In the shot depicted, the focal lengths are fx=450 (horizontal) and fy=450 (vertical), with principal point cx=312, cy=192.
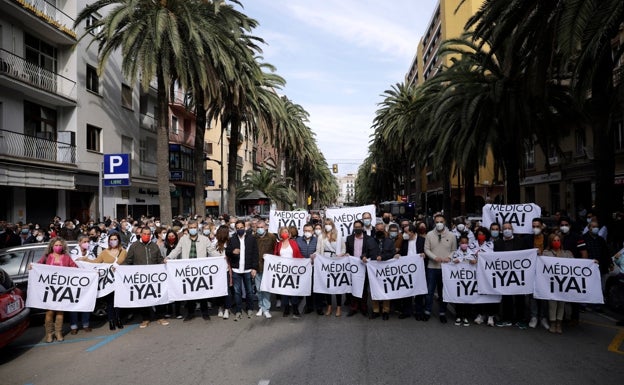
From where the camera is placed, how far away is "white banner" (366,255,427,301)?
8.56 meters

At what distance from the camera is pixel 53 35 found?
2142 cm

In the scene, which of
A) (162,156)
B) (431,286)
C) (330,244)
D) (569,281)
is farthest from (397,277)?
(162,156)

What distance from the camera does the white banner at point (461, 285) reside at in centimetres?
818

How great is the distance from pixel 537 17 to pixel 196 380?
36.2ft

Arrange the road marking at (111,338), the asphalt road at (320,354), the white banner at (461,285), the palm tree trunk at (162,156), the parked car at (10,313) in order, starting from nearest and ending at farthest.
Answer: the asphalt road at (320,354), the parked car at (10,313), the road marking at (111,338), the white banner at (461,285), the palm tree trunk at (162,156)

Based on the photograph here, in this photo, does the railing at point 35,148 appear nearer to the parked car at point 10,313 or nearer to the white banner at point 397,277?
the parked car at point 10,313

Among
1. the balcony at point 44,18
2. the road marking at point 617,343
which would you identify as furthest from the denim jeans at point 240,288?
the balcony at point 44,18

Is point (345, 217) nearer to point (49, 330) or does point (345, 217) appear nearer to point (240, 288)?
point (240, 288)

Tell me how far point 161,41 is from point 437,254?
44.3ft

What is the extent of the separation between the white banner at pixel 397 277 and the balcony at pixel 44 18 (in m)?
18.6

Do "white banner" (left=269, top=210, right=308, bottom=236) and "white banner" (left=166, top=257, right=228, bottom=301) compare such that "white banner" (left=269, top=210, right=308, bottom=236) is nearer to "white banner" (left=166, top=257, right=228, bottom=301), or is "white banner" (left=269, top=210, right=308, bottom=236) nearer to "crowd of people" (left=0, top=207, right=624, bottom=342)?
"crowd of people" (left=0, top=207, right=624, bottom=342)

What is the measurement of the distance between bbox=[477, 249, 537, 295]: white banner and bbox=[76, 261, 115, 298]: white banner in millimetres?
6762

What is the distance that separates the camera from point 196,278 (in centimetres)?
870

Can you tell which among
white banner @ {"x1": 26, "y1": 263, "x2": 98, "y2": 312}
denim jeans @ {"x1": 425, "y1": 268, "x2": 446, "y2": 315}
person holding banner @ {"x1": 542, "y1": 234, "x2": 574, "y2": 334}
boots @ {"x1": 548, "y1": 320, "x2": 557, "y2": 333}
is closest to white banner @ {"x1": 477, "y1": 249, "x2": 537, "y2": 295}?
person holding banner @ {"x1": 542, "y1": 234, "x2": 574, "y2": 334}
